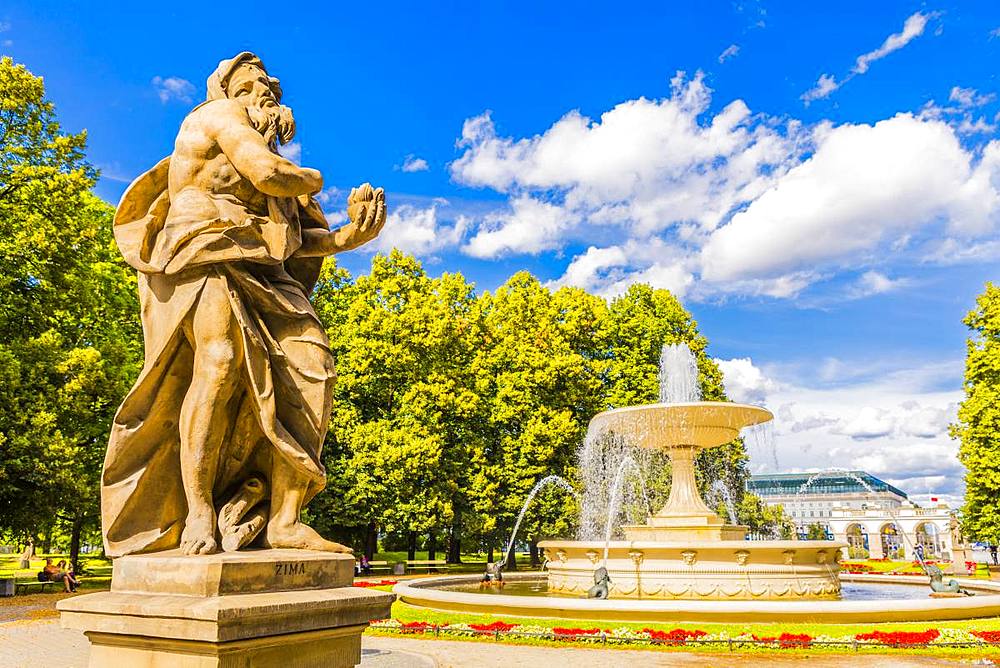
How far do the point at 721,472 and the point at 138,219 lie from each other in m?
34.2

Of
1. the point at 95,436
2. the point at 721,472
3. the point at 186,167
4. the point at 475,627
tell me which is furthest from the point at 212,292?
the point at 721,472

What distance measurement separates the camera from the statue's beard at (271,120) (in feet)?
15.2

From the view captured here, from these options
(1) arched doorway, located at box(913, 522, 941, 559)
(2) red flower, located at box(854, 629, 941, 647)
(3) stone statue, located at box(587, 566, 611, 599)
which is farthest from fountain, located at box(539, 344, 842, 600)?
(1) arched doorway, located at box(913, 522, 941, 559)

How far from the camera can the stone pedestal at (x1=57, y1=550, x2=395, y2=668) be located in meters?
3.47

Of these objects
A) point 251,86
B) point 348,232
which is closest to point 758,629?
point 348,232

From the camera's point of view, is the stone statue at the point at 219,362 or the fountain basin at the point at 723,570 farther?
the fountain basin at the point at 723,570

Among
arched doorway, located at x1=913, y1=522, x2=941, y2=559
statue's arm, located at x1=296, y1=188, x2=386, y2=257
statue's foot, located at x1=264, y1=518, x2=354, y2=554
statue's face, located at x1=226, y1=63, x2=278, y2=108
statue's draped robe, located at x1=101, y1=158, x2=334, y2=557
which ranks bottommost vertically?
arched doorway, located at x1=913, y1=522, x2=941, y2=559

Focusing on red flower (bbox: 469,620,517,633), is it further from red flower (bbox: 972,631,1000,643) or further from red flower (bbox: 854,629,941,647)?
red flower (bbox: 972,631,1000,643)

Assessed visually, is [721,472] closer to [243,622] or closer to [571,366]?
[571,366]

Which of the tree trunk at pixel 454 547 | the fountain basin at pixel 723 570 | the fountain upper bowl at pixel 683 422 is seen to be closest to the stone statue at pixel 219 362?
the fountain basin at pixel 723 570

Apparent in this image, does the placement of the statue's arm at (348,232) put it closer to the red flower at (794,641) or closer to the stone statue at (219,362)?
the stone statue at (219,362)

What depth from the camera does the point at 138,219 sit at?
4641 millimetres

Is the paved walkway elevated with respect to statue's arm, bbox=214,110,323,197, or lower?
lower

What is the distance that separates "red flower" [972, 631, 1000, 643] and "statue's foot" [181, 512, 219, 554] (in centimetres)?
1074
